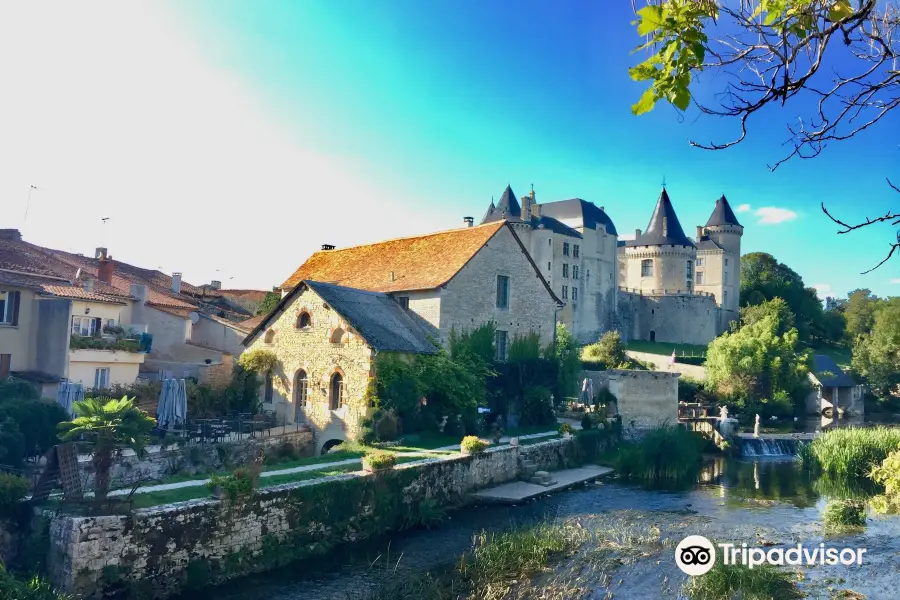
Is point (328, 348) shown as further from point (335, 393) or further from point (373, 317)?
point (373, 317)

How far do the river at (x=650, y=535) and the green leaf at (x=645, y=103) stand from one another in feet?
33.2

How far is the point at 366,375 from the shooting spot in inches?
→ 870

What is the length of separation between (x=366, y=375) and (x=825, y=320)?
242 feet

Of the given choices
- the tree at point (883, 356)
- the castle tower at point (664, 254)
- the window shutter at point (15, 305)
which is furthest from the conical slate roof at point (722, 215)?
the window shutter at point (15, 305)

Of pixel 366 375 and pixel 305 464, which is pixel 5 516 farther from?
pixel 366 375

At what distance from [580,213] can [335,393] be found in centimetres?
5326

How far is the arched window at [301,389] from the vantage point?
79.8 feet

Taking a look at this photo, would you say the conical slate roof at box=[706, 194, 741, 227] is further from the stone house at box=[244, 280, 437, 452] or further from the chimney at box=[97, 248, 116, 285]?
the chimney at box=[97, 248, 116, 285]

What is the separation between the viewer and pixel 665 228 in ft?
249

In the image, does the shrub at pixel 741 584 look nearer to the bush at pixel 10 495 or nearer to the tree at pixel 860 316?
the bush at pixel 10 495

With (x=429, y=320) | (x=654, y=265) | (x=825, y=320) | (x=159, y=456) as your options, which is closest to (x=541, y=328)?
(x=429, y=320)

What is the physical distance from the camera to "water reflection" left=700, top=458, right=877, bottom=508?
21000 mm

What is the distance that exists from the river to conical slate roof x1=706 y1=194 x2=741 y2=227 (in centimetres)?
6085

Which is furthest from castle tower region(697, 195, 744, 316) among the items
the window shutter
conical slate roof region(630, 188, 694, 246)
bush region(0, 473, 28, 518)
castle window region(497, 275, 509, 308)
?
bush region(0, 473, 28, 518)
